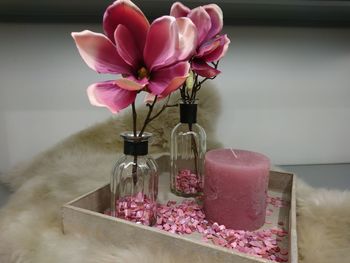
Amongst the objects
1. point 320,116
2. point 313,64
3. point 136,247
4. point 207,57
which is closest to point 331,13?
point 313,64

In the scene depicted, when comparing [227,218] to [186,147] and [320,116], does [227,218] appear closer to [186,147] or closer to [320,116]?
[186,147]

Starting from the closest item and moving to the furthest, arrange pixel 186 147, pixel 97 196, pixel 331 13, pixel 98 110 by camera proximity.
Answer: pixel 97 196, pixel 186 147, pixel 331 13, pixel 98 110

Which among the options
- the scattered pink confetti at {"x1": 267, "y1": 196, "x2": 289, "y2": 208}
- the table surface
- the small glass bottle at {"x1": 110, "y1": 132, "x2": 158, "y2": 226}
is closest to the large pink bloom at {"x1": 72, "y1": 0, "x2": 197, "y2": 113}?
the small glass bottle at {"x1": 110, "y1": 132, "x2": 158, "y2": 226}

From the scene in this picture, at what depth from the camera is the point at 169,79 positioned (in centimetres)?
35

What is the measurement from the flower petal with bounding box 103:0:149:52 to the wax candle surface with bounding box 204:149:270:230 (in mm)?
198

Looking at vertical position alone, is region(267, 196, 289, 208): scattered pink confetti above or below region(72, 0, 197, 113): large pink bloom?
below

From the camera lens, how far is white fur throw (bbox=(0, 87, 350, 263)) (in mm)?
386

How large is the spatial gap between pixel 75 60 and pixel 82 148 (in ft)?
0.77

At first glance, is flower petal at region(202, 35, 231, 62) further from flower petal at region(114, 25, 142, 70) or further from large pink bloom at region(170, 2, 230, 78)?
flower petal at region(114, 25, 142, 70)

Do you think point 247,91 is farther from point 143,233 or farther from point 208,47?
point 143,233

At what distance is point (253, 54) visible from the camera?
2.81ft

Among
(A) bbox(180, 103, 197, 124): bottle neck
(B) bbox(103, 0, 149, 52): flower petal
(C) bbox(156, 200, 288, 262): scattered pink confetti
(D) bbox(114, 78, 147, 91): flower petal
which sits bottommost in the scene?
(C) bbox(156, 200, 288, 262): scattered pink confetti

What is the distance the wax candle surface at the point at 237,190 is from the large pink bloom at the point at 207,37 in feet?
0.43

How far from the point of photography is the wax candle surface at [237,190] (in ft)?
1.40
